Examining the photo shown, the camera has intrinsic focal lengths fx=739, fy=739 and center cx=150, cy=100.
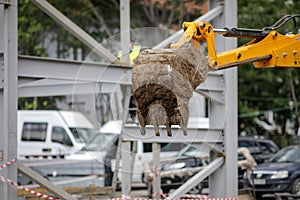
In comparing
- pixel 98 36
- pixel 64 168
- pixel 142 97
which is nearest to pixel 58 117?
pixel 64 168

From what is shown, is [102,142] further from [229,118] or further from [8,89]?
[8,89]

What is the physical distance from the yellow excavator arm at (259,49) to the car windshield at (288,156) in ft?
37.0

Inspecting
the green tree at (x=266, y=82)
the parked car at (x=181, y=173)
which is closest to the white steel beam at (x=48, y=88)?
the parked car at (x=181, y=173)

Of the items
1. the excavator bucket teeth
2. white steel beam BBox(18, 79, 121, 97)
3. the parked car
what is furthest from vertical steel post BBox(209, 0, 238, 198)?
the parked car

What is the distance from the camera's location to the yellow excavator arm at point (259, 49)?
33.3ft

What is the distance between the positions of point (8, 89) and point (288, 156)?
496 inches

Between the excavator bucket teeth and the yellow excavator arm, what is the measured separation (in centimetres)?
75

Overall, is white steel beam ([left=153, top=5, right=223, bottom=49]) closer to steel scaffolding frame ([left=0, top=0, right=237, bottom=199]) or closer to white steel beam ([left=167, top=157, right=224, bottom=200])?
steel scaffolding frame ([left=0, top=0, right=237, bottom=199])

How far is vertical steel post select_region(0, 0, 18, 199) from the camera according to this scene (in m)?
11.5

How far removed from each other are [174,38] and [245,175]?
8.93 meters

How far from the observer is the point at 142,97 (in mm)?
9281

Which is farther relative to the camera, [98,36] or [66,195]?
[98,36]

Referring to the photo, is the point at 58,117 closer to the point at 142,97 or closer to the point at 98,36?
the point at 98,36

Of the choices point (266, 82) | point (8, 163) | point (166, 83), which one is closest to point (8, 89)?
point (8, 163)
